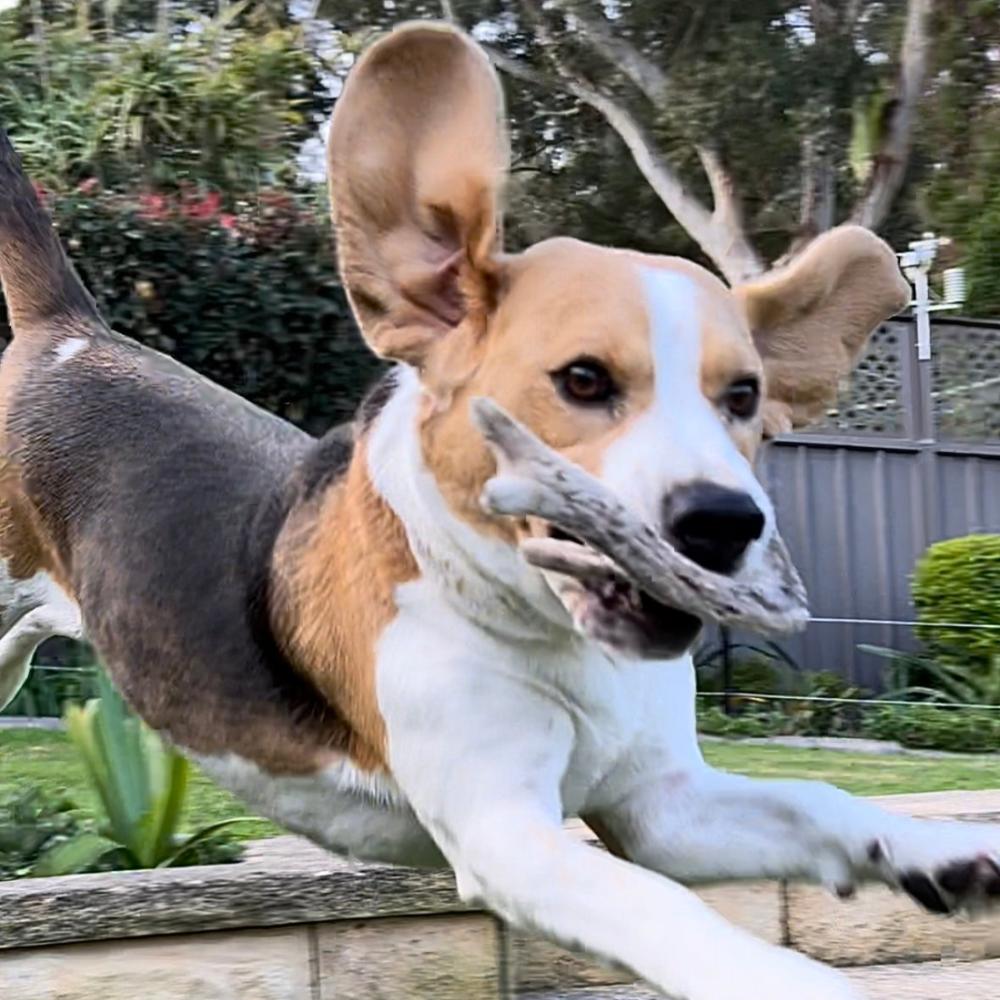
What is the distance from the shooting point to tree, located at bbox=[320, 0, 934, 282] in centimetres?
1867

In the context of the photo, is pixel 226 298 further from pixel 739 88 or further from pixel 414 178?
pixel 739 88

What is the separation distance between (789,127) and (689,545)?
722 inches

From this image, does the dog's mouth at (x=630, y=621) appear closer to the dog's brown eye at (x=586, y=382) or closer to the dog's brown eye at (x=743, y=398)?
the dog's brown eye at (x=586, y=382)

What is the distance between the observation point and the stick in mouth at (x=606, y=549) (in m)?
1.76

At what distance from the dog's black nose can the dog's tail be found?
2052 mm

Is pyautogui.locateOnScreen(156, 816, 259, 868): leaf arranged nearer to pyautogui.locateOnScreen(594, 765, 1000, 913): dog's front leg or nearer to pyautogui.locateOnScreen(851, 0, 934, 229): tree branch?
pyautogui.locateOnScreen(594, 765, 1000, 913): dog's front leg

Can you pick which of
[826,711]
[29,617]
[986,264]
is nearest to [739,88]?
[986,264]

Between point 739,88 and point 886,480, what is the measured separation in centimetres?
921

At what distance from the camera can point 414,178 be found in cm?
220

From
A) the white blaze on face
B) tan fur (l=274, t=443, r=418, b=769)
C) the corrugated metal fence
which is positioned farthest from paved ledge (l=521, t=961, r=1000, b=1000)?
the corrugated metal fence

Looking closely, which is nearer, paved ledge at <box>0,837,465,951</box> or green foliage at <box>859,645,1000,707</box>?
paved ledge at <box>0,837,465,951</box>

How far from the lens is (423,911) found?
11.5 ft

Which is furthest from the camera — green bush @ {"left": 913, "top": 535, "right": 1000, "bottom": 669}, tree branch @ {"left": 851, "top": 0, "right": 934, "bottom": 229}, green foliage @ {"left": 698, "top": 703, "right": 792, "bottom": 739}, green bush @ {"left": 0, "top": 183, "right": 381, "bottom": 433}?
tree branch @ {"left": 851, "top": 0, "right": 934, "bottom": 229}

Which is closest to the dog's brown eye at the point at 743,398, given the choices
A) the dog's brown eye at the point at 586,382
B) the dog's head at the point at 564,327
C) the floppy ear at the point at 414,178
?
the dog's head at the point at 564,327
